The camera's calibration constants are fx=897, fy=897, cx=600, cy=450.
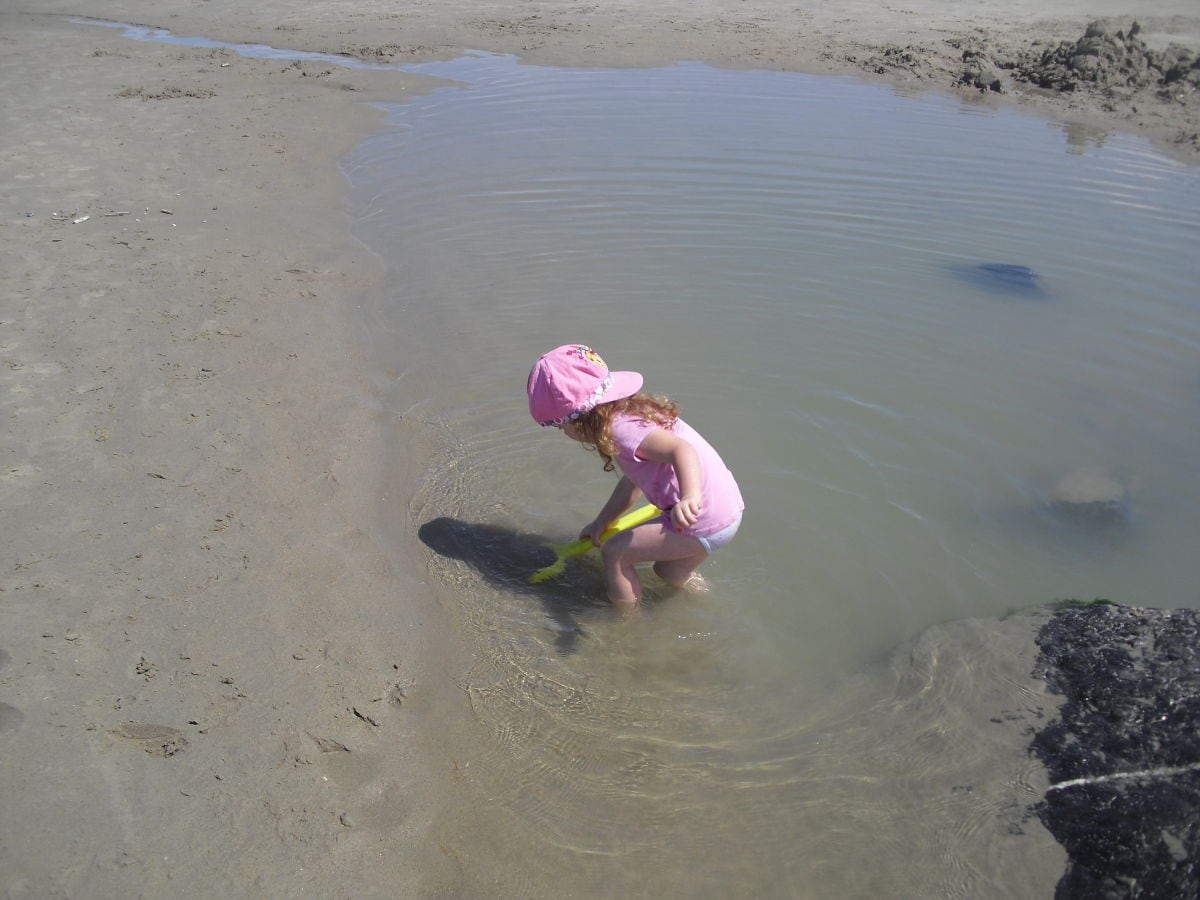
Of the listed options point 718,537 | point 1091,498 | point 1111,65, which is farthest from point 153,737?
point 1111,65

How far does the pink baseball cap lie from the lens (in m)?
3.29

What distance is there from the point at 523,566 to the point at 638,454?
32.9 inches

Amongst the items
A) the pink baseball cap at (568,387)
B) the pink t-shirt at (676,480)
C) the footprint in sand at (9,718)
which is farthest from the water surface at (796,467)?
the footprint in sand at (9,718)

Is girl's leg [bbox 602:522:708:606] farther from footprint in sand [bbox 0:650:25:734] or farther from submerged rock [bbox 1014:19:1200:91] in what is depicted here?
submerged rock [bbox 1014:19:1200:91]

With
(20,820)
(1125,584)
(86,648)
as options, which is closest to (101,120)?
(86,648)

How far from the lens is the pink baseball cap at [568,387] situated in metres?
3.29

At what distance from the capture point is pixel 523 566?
384 cm

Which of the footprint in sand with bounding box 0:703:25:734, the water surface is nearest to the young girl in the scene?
the water surface

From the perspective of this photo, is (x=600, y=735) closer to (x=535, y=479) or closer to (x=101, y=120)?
(x=535, y=479)

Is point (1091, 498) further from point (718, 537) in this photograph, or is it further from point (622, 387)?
point (622, 387)

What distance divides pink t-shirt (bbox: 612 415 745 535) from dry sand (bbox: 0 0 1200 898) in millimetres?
959

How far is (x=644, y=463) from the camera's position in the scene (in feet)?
11.4

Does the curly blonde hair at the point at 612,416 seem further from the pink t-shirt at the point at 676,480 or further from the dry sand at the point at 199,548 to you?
the dry sand at the point at 199,548

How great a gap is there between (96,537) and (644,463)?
217cm
